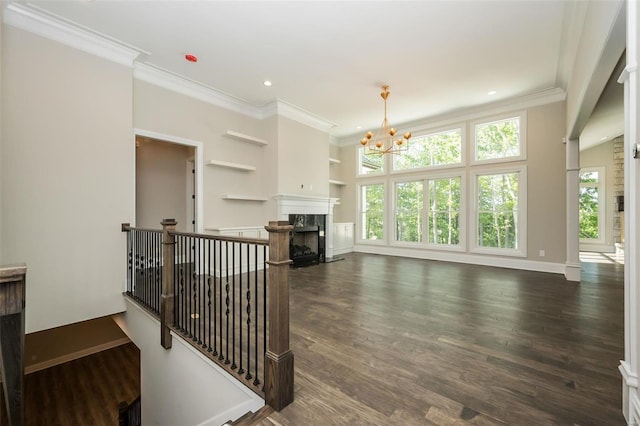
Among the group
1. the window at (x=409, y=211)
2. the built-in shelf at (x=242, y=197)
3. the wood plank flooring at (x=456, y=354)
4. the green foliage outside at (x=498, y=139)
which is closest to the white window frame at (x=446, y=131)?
the green foliage outside at (x=498, y=139)

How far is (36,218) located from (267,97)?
12.4 ft

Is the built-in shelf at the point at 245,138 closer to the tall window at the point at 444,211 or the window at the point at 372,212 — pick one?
the window at the point at 372,212

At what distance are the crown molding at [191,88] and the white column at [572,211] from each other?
5.69m

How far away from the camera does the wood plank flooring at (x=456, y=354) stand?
1.55 meters

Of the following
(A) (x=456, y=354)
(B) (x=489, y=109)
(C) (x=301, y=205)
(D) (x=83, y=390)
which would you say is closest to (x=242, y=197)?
(C) (x=301, y=205)

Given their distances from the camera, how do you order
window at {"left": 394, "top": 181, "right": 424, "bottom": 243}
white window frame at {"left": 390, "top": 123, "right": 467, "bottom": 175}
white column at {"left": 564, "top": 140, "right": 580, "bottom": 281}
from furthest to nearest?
1. window at {"left": 394, "top": 181, "right": 424, "bottom": 243}
2. white window frame at {"left": 390, "top": 123, "right": 467, "bottom": 175}
3. white column at {"left": 564, "top": 140, "right": 580, "bottom": 281}

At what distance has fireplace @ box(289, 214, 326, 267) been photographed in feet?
19.3

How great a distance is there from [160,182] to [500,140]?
23.8 ft

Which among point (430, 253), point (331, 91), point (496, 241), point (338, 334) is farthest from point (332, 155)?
point (338, 334)

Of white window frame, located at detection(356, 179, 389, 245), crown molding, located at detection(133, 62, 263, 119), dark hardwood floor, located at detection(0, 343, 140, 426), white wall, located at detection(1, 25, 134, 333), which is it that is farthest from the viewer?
white window frame, located at detection(356, 179, 389, 245)

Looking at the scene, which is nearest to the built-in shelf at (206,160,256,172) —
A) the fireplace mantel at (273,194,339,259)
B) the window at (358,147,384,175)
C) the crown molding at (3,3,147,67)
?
the fireplace mantel at (273,194,339,259)

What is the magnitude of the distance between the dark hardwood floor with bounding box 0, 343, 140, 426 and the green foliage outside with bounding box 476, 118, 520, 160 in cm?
774

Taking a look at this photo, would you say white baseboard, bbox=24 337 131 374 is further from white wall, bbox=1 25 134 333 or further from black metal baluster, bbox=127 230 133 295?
black metal baluster, bbox=127 230 133 295

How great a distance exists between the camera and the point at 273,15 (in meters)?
3.01
